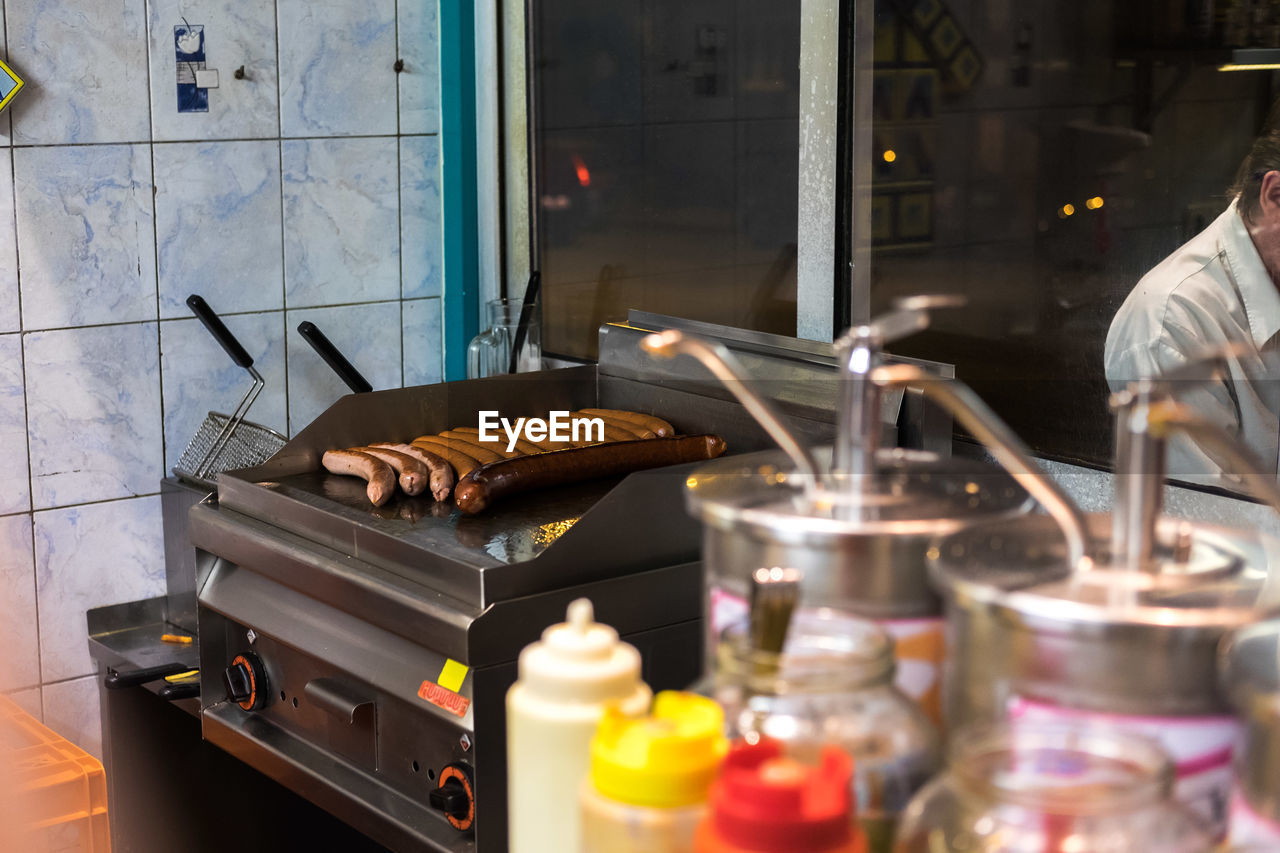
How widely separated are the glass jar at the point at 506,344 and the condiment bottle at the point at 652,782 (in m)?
2.28

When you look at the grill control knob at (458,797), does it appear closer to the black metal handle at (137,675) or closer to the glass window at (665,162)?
the black metal handle at (137,675)

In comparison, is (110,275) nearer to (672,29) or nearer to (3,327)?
(3,327)

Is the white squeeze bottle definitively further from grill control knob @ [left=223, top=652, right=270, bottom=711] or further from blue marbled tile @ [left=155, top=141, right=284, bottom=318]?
blue marbled tile @ [left=155, top=141, right=284, bottom=318]

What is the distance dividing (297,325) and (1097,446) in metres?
1.78

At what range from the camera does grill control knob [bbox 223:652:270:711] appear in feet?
6.40

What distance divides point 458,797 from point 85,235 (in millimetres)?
1587

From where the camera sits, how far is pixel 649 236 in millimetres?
2707

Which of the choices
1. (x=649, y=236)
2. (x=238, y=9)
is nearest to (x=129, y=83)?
(x=238, y=9)

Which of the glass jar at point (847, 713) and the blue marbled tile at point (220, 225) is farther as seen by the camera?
the blue marbled tile at point (220, 225)

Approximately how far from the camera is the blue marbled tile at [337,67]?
113 inches

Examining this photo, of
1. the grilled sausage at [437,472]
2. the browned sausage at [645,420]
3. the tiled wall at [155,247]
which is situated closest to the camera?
the grilled sausage at [437,472]

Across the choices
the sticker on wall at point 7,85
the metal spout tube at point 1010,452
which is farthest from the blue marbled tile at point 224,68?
the metal spout tube at point 1010,452

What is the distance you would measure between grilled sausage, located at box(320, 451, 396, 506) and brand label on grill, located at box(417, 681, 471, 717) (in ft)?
1.13

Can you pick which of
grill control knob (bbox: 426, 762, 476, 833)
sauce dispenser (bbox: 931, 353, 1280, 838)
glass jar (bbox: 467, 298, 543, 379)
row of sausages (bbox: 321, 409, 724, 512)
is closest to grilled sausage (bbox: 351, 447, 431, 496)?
row of sausages (bbox: 321, 409, 724, 512)
